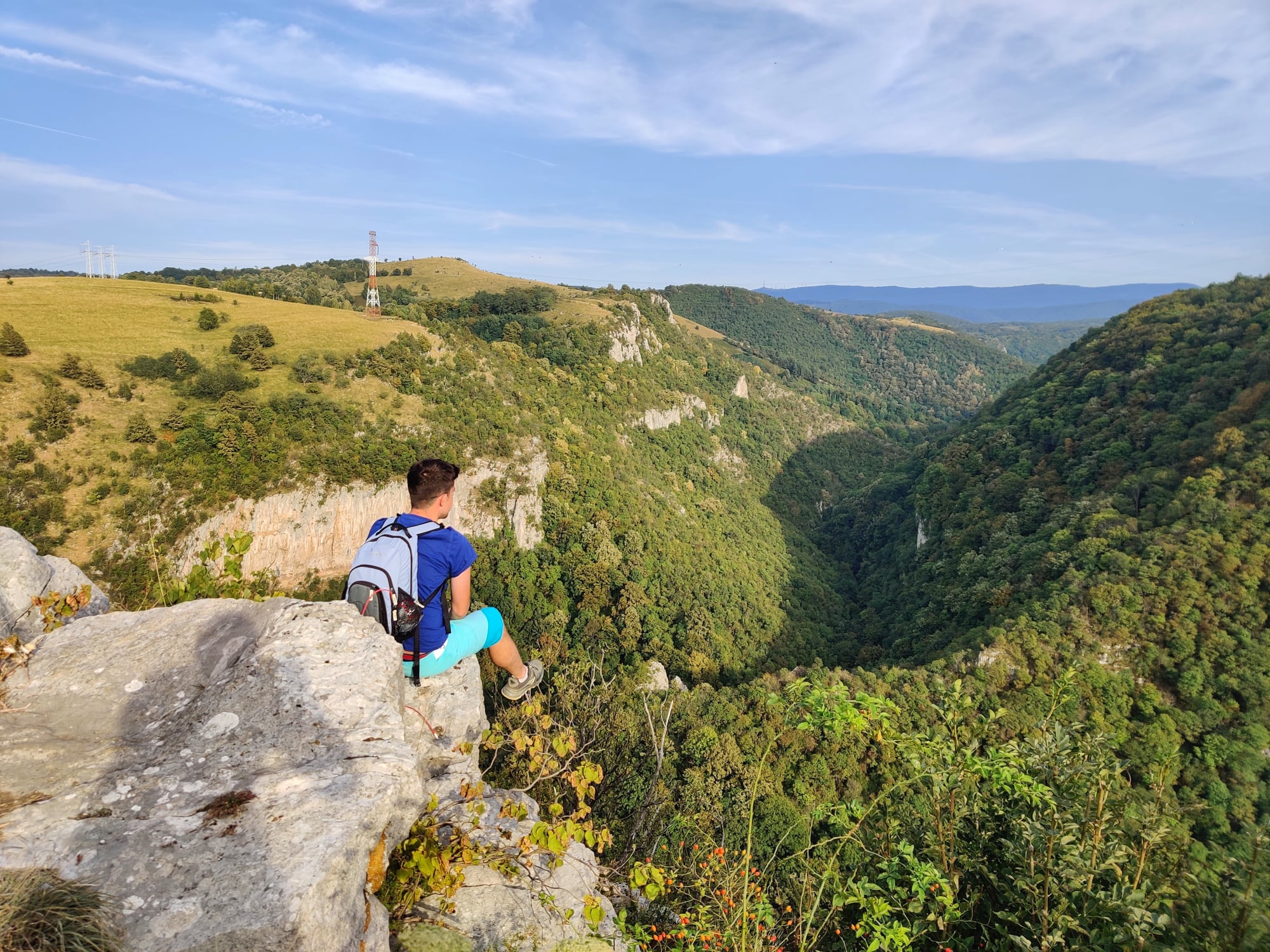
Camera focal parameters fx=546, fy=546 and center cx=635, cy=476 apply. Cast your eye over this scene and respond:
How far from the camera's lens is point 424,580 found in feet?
18.5

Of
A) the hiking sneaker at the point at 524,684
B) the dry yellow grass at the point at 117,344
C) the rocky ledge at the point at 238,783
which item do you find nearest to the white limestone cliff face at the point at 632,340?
the dry yellow grass at the point at 117,344

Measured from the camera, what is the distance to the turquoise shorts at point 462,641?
5.80 metres

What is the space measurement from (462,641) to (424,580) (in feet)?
2.85

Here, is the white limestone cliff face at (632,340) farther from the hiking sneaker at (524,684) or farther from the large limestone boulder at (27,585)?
the large limestone boulder at (27,585)

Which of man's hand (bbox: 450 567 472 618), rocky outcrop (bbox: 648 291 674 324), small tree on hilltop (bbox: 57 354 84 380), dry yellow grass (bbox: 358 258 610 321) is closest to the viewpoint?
man's hand (bbox: 450 567 472 618)

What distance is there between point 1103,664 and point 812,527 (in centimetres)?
6850

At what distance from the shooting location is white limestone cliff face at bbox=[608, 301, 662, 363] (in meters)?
92.4

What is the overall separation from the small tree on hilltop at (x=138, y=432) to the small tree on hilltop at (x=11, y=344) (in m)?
7.02

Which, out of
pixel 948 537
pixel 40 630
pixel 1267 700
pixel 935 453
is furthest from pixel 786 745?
pixel 935 453

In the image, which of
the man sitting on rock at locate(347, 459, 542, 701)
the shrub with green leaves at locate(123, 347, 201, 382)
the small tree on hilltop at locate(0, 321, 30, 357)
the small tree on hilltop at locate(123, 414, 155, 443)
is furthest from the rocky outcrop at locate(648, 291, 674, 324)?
the man sitting on rock at locate(347, 459, 542, 701)

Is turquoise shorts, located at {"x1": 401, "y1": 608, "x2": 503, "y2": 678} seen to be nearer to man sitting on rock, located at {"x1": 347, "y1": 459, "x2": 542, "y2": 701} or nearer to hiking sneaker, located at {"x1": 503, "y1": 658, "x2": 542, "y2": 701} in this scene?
Answer: man sitting on rock, located at {"x1": 347, "y1": 459, "x2": 542, "y2": 701}

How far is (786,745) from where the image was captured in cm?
3534

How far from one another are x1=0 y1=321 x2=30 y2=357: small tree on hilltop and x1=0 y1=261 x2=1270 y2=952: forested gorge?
10.6 ft

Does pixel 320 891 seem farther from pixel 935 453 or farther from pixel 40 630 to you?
pixel 935 453
